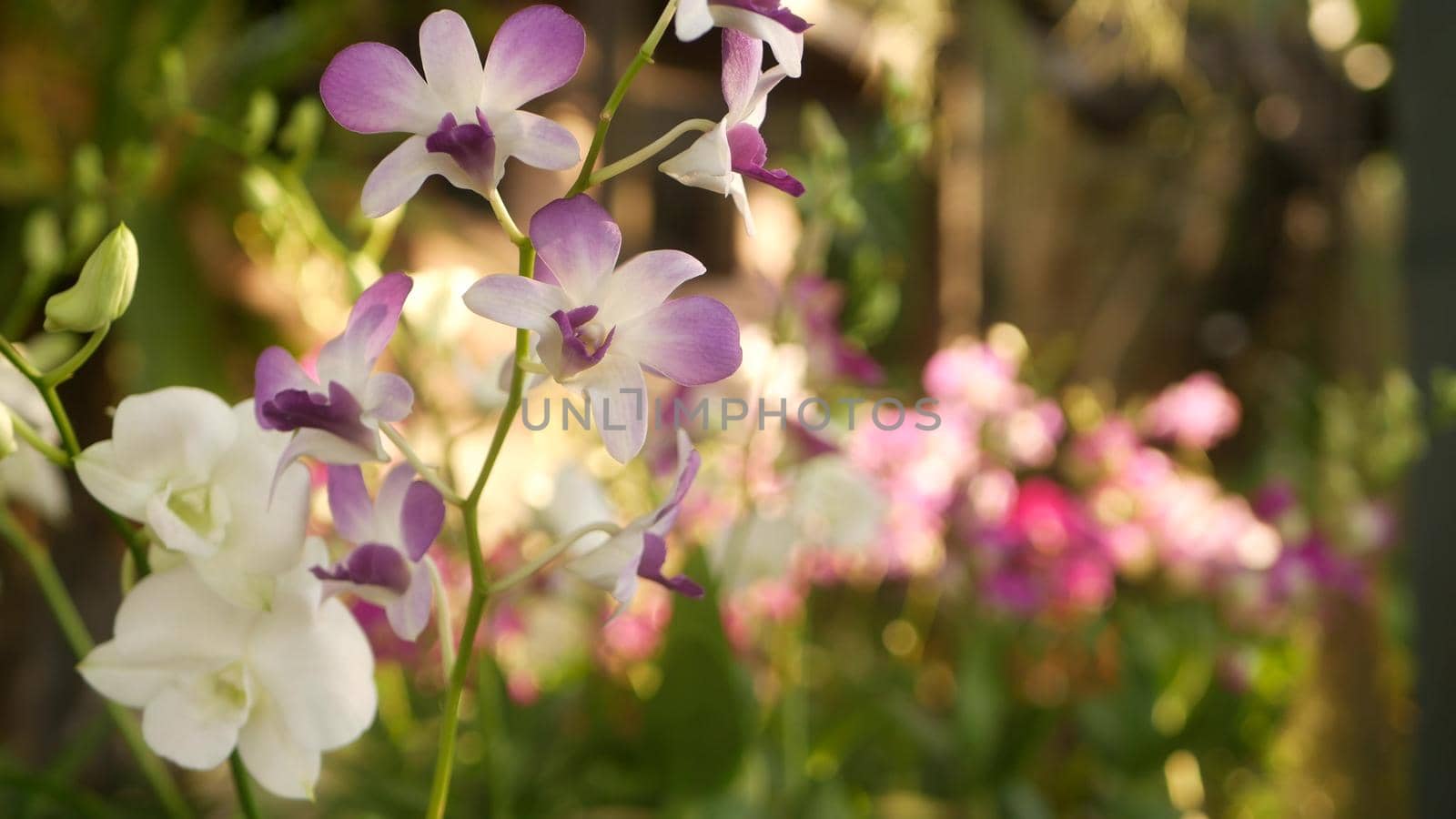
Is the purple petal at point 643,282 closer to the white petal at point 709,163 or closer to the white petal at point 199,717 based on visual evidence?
the white petal at point 709,163

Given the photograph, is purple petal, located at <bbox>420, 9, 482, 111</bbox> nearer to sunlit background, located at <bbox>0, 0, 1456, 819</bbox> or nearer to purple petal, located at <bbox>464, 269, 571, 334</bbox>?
purple petal, located at <bbox>464, 269, 571, 334</bbox>

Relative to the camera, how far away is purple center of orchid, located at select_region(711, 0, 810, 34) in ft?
0.72

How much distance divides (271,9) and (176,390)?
1773mm

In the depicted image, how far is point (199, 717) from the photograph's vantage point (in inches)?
9.8

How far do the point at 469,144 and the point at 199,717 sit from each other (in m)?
0.15

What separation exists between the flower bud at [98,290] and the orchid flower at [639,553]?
0.11 m

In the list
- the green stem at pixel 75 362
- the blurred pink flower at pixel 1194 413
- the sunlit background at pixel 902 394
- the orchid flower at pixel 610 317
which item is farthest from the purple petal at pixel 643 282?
the blurred pink flower at pixel 1194 413

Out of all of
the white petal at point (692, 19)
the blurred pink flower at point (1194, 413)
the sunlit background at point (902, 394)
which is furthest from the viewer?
the blurred pink flower at point (1194, 413)

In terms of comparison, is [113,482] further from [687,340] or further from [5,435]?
[687,340]

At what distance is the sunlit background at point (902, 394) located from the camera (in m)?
0.63

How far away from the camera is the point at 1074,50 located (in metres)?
1.91

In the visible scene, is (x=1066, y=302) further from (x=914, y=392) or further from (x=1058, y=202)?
(x=914, y=392)

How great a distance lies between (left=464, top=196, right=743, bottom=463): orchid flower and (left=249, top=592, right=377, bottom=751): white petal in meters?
0.09

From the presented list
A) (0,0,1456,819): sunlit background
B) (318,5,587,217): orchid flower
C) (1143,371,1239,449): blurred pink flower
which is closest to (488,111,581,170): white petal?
(318,5,587,217): orchid flower
